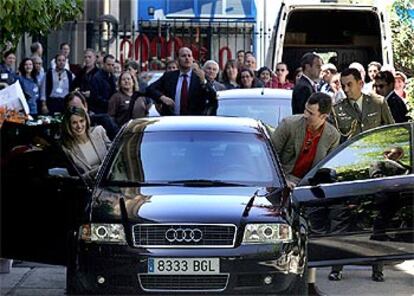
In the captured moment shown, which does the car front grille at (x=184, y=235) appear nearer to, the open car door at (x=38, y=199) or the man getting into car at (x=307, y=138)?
the open car door at (x=38, y=199)

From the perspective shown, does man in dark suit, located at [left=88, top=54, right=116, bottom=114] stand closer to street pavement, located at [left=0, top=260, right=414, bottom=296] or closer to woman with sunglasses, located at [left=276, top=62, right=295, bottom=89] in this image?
woman with sunglasses, located at [left=276, top=62, right=295, bottom=89]

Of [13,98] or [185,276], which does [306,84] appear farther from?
[185,276]

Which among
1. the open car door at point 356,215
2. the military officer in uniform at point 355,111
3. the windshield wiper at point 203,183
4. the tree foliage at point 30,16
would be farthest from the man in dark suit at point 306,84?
the windshield wiper at point 203,183

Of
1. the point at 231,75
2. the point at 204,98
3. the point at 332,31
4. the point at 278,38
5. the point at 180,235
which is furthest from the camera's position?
the point at 332,31

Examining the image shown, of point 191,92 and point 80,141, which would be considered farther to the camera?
point 191,92

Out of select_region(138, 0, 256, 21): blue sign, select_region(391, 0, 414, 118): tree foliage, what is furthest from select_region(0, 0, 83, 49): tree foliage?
select_region(138, 0, 256, 21): blue sign

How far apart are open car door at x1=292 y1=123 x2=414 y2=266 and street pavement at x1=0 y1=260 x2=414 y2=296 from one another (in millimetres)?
631

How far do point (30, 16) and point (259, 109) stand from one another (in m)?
4.34

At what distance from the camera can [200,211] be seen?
24.8ft

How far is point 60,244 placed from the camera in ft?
28.7

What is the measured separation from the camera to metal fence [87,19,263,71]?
22.8m

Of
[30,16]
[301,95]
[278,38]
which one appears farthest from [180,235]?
[278,38]

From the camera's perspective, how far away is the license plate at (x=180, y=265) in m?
7.30

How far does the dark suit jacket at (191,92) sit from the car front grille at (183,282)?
534 cm
